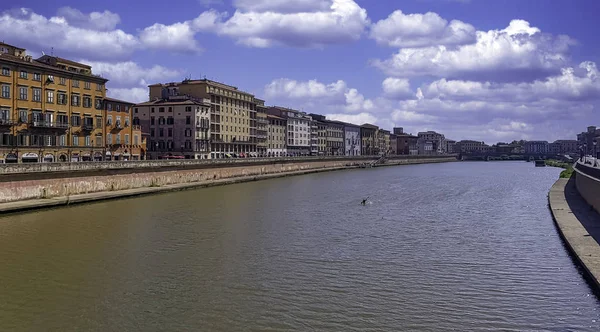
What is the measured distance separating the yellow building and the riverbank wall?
12.3 metres

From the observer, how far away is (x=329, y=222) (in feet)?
125

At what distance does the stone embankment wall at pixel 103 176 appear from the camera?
44312mm

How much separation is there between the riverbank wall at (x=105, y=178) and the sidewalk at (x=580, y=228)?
119 ft

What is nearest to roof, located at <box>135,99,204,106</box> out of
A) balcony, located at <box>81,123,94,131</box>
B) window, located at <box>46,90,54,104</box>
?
balcony, located at <box>81,123,94,131</box>

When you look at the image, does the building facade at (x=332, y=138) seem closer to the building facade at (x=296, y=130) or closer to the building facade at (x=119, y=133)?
the building facade at (x=296, y=130)

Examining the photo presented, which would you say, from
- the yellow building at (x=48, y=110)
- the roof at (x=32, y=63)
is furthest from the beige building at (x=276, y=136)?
the roof at (x=32, y=63)

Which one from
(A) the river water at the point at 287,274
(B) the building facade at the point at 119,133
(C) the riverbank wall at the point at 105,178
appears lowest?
(A) the river water at the point at 287,274

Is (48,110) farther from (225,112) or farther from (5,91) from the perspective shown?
(225,112)

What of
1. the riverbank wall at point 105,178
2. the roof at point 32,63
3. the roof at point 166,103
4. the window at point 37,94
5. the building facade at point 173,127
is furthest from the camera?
the roof at point 166,103

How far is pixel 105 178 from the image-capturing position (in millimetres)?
55781

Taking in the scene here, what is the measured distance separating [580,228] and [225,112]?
320 ft

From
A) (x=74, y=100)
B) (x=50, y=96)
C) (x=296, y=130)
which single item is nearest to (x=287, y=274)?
(x=50, y=96)

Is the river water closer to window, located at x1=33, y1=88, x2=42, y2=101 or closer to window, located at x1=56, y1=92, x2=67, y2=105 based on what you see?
window, located at x1=33, y1=88, x2=42, y2=101

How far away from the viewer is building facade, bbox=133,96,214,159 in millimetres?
105875
